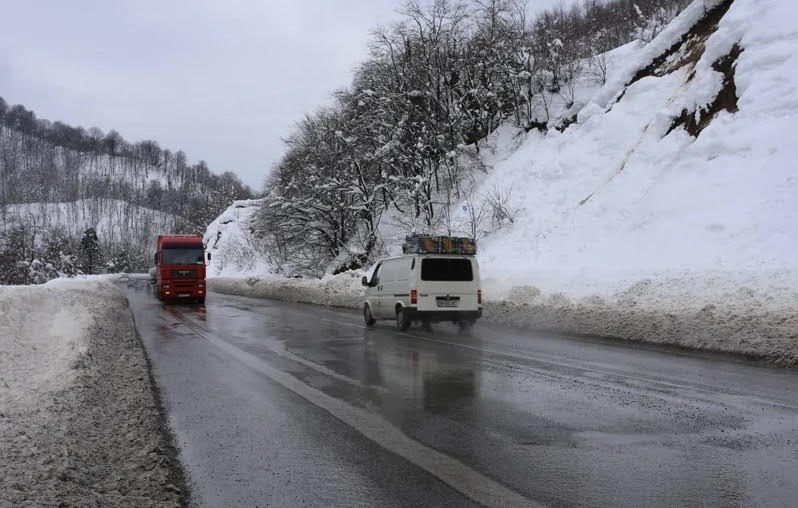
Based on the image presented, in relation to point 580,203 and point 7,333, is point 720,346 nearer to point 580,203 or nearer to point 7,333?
point 7,333

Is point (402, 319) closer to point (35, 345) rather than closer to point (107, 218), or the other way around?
point (35, 345)

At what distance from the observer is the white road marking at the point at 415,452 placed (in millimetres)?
4203

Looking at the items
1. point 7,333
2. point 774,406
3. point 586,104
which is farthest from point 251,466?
point 586,104

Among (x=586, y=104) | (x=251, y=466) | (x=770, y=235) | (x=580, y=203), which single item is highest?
(x=586, y=104)

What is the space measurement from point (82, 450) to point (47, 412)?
127cm

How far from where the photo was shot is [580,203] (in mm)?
25031

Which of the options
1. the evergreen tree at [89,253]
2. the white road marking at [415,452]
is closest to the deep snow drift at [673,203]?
the white road marking at [415,452]

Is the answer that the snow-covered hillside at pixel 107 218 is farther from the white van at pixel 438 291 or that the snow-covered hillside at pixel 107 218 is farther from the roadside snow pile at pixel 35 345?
the white van at pixel 438 291

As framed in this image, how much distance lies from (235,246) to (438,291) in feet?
223

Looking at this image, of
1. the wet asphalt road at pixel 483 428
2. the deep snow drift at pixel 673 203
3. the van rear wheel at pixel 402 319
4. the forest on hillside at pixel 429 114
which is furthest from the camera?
the forest on hillside at pixel 429 114

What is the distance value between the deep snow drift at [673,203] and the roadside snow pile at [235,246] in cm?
3840

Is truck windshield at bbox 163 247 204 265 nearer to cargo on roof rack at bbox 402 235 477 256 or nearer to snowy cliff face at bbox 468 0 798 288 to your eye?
snowy cliff face at bbox 468 0 798 288

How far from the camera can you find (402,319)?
15.7 m

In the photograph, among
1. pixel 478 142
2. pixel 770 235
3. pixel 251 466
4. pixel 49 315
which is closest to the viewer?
pixel 251 466
